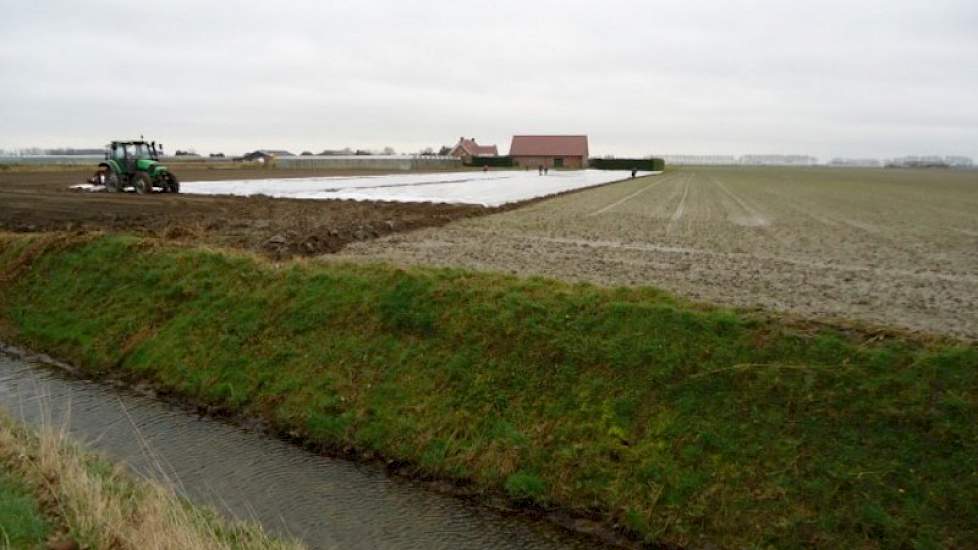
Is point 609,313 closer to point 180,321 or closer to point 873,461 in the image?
point 873,461

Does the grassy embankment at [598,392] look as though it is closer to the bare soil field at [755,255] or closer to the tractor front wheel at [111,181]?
the bare soil field at [755,255]

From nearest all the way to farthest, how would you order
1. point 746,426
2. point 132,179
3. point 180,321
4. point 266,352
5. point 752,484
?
point 752,484, point 746,426, point 266,352, point 180,321, point 132,179

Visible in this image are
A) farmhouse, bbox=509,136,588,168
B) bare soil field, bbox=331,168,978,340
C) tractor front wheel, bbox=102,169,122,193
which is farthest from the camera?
farmhouse, bbox=509,136,588,168

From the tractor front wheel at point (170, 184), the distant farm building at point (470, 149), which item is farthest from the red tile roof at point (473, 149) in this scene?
the tractor front wheel at point (170, 184)

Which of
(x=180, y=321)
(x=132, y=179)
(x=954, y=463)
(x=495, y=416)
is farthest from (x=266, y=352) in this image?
(x=132, y=179)

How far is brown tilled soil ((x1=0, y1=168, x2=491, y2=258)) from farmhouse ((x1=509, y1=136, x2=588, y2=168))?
109 metres

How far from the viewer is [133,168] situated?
37594 mm

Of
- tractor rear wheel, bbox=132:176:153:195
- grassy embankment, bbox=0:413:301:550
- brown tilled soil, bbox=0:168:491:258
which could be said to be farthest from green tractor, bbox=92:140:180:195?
grassy embankment, bbox=0:413:301:550

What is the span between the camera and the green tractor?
123ft

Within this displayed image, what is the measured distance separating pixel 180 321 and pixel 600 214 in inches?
885

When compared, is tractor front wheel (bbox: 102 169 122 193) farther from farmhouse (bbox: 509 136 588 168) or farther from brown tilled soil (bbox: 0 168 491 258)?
farmhouse (bbox: 509 136 588 168)

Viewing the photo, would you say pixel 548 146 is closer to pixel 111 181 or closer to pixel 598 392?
pixel 111 181

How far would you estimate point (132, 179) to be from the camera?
3791 cm

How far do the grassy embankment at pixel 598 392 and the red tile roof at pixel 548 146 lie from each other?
135 meters
